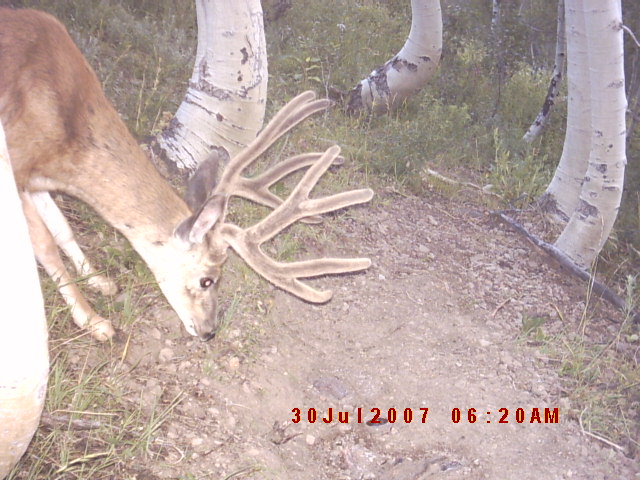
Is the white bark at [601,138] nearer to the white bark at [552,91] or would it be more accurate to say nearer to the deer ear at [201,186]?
the white bark at [552,91]

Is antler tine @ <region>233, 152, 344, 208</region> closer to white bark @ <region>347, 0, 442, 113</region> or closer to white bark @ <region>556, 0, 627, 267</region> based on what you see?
white bark @ <region>556, 0, 627, 267</region>

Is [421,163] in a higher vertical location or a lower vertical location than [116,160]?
lower

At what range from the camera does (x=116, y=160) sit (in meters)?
4.09

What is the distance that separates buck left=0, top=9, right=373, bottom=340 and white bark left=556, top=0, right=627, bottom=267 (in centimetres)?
279

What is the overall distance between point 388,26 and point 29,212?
7.74 metres

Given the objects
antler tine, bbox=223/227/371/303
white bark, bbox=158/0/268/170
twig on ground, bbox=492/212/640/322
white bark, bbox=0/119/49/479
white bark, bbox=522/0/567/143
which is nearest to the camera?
white bark, bbox=0/119/49/479

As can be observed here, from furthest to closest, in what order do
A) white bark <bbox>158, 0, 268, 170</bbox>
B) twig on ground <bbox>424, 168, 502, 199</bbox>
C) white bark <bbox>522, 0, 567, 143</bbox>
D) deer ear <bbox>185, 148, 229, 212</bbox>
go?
white bark <bbox>522, 0, 567, 143</bbox>
twig on ground <bbox>424, 168, 502, 199</bbox>
white bark <bbox>158, 0, 268, 170</bbox>
deer ear <bbox>185, 148, 229, 212</bbox>

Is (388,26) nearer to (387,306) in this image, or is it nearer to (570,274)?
(570,274)

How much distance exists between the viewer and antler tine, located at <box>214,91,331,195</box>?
4258 millimetres

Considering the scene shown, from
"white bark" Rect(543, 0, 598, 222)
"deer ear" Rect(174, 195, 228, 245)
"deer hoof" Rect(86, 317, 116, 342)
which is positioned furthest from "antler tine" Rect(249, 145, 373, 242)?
"white bark" Rect(543, 0, 598, 222)

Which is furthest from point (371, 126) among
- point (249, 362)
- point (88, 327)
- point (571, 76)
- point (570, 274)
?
point (88, 327)

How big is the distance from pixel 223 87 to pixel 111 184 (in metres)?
1.61

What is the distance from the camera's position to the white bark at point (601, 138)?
5707 millimetres

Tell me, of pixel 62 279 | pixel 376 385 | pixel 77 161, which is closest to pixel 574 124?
pixel 376 385
